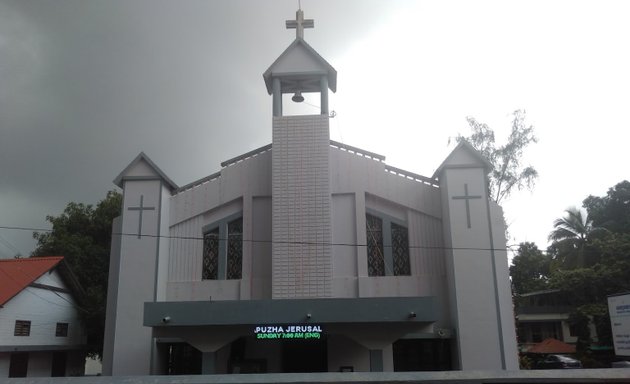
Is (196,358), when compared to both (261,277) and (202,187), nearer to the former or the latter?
(261,277)

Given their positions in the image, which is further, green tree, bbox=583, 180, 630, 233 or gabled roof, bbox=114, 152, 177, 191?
green tree, bbox=583, 180, 630, 233

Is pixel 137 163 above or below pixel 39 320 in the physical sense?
above

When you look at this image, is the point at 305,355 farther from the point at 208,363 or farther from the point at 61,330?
the point at 61,330

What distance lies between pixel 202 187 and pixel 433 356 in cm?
1014

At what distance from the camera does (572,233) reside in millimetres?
47438

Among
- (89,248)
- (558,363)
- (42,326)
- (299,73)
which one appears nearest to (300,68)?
(299,73)

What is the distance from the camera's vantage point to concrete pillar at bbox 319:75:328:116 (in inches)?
830

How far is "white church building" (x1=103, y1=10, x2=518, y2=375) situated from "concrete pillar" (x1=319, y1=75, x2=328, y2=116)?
1.6 inches

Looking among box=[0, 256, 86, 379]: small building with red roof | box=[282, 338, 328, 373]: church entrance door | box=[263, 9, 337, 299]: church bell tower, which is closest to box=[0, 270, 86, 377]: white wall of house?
box=[0, 256, 86, 379]: small building with red roof

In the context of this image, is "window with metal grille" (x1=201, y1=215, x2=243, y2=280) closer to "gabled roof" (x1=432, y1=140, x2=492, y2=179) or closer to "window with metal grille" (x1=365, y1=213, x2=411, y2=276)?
"window with metal grille" (x1=365, y1=213, x2=411, y2=276)

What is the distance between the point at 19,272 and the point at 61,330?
3742mm

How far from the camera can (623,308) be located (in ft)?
67.6

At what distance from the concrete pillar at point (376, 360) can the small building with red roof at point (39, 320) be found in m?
16.3

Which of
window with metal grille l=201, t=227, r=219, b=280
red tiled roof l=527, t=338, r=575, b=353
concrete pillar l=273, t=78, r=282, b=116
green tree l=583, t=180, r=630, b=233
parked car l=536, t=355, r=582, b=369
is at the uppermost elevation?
green tree l=583, t=180, r=630, b=233
